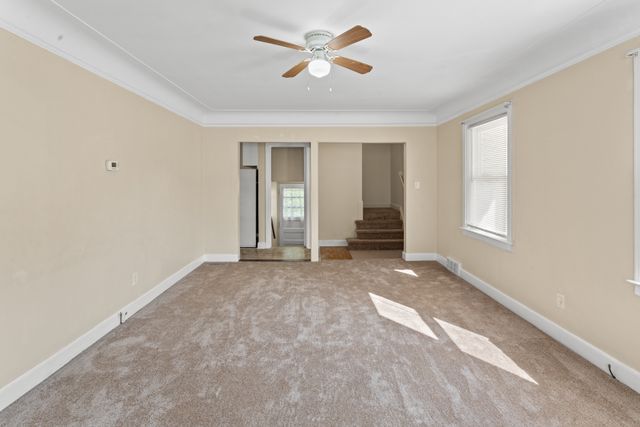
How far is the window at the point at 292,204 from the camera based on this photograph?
28.0 ft

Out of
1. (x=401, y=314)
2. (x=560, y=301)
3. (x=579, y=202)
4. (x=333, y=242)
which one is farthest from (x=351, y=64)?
(x=333, y=242)

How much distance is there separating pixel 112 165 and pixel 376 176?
6.73 meters

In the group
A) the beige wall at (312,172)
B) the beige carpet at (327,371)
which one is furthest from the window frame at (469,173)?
the beige wall at (312,172)

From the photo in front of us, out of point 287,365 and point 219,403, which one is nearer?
point 219,403

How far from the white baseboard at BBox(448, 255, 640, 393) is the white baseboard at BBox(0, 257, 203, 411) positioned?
3.79m

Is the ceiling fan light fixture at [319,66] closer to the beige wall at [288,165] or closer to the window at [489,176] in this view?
the window at [489,176]

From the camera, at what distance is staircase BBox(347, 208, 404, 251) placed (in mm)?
7094

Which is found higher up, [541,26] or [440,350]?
[541,26]

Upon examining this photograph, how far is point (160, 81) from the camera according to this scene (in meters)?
3.79

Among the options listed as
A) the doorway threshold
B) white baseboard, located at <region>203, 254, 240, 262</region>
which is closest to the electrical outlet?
the doorway threshold

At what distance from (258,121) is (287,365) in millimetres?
4079

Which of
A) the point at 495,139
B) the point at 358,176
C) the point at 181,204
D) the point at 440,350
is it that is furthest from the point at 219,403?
the point at 358,176

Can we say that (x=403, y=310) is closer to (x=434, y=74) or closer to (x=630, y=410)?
(x=630, y=410)

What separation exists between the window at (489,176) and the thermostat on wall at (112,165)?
3.84 m
